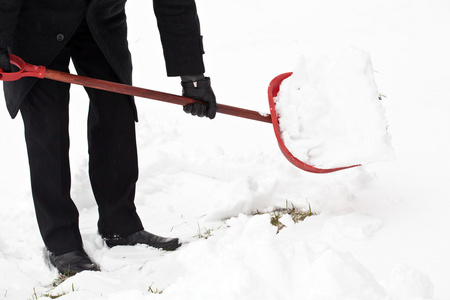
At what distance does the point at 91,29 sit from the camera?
2.45 metres

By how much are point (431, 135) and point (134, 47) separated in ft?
12.9

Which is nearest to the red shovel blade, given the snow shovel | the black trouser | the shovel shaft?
the snow shovel

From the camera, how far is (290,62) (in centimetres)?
520

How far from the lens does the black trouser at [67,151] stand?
8.18 ft

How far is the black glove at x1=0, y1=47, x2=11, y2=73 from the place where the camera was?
2225mm

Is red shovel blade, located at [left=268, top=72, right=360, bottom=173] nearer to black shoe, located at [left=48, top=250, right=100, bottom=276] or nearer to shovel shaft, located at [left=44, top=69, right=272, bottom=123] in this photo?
shovel shaft, located at [left=44, top=69, right=272, bottom=123]

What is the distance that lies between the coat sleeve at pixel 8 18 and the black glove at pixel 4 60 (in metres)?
0.02

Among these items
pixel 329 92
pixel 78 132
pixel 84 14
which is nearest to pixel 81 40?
pixel 84 14

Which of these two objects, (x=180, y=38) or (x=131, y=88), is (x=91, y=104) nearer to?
(x=131, y=88)

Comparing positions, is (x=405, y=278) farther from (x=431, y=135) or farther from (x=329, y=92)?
(x=431, y=135)

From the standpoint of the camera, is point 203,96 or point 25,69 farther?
point 203,96

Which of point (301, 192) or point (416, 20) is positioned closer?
point (301, 192)

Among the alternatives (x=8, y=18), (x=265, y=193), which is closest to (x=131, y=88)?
(x=8, y=18)

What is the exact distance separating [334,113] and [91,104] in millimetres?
1084
